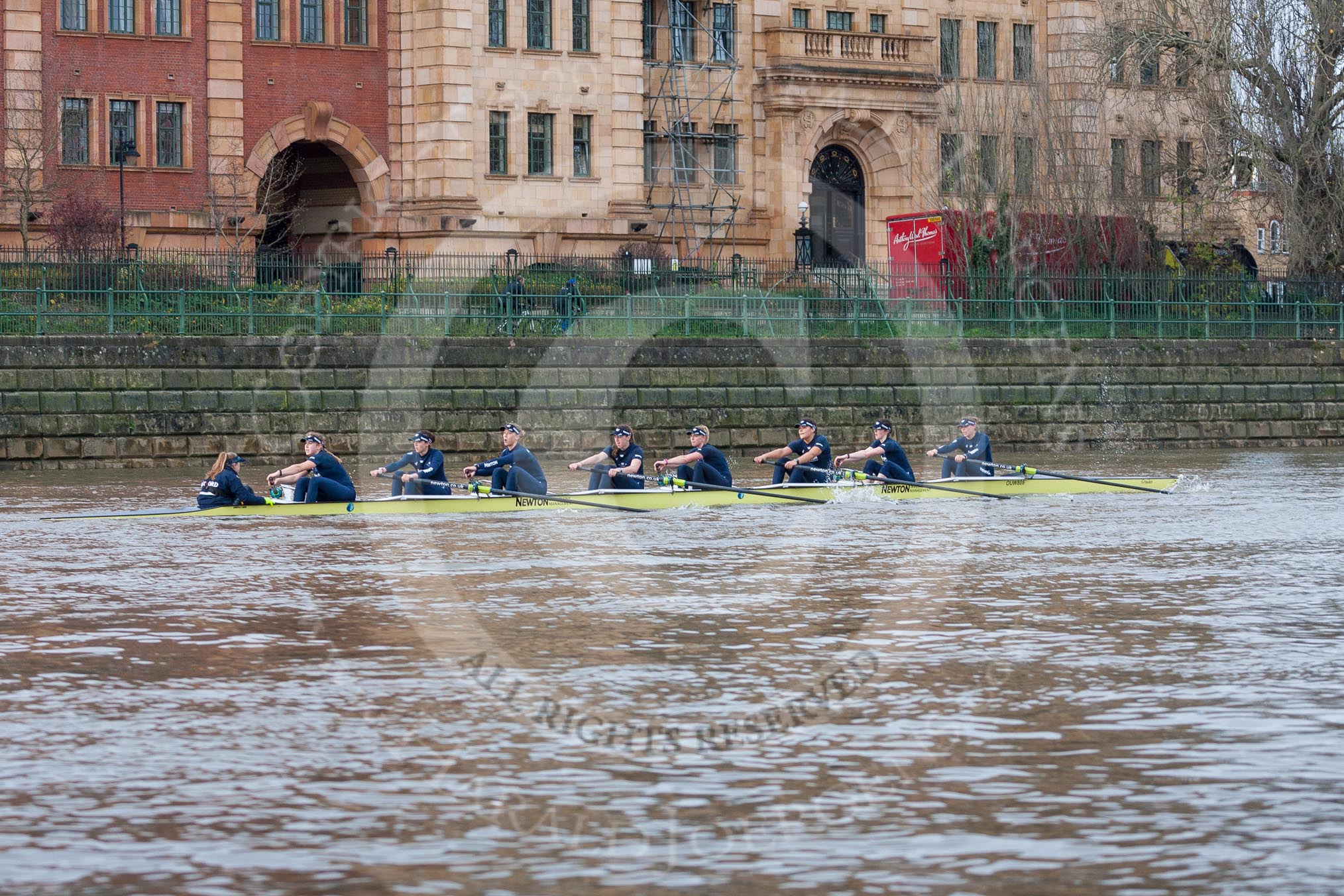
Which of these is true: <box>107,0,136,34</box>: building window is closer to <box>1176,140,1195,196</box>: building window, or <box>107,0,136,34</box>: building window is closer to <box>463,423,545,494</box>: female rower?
<box>1176,140,1195,196</box>: building window

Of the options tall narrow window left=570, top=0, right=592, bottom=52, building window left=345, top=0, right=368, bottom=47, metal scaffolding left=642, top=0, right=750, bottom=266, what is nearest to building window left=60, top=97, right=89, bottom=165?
building window left=345, top=0, right=368, bottom=47

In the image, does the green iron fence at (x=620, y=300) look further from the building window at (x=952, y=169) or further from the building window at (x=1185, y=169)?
the building window at (x=1185, y=169)

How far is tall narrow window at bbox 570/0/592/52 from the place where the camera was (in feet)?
187

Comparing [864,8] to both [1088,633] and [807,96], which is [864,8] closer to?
[807,96]

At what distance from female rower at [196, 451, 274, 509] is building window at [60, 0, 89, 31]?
90.6 feet

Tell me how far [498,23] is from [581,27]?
264 centimetres

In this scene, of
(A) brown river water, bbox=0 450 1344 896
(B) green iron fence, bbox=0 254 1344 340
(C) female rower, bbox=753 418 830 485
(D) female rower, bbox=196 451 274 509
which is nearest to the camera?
(A) brown river water, bbox=0 450 1344 896

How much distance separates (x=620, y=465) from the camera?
29234 millimetres

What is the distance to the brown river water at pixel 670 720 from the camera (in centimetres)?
965

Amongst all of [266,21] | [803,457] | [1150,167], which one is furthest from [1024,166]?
[803,457]

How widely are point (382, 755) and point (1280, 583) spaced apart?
10.8m

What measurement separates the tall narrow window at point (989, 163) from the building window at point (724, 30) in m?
9.41

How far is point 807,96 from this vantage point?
6044 cm

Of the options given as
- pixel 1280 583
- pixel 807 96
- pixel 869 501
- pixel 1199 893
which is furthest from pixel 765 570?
pixel 807 96
